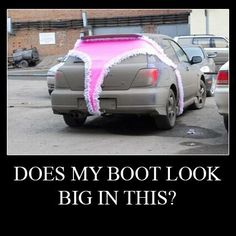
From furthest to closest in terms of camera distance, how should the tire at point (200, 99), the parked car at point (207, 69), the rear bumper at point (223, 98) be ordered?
the parked car at point (207, 69) < the tire at point (200, 99) < the rear bumper at point (223, 98)

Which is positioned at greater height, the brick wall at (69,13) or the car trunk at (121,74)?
the brick wall at (69,13)

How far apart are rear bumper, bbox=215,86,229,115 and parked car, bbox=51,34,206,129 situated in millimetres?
1017

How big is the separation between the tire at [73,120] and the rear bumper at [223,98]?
2620 mm

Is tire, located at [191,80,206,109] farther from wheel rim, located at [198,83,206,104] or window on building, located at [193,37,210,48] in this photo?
window on building, located at [193,37,210,48]

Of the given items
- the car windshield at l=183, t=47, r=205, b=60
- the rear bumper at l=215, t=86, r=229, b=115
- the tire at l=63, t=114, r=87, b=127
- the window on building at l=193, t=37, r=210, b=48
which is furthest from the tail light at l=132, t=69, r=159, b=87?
the window on building at l=193, t=37, r=210, b=48

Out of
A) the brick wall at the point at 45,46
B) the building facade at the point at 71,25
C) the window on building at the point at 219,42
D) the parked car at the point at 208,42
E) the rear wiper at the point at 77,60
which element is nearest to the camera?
the rear wiper at the point at 77,60

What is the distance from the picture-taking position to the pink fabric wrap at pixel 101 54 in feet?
24.1

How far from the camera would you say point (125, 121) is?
8.79 metres

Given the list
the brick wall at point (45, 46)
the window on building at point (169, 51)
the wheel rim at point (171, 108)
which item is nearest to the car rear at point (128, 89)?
the wheel rim at point (171, 108)

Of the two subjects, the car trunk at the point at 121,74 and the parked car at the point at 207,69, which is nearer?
the car trunk at the point at 121,74

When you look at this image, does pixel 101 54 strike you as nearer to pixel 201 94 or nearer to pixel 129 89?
pixel 129 89

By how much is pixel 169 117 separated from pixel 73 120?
163 cm

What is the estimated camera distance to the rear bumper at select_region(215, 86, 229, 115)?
650 cm

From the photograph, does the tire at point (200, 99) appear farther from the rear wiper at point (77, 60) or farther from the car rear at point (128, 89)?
the rear wiper at point (77, 60)
